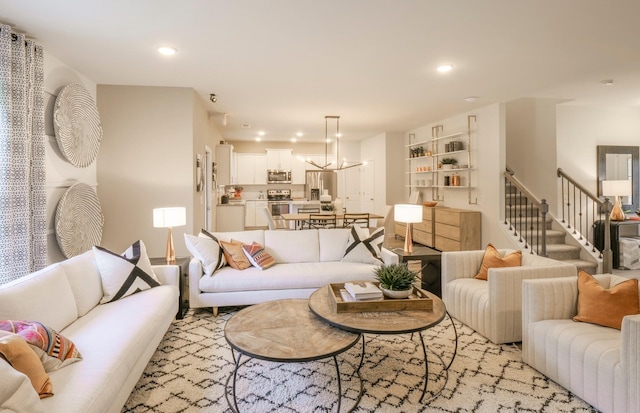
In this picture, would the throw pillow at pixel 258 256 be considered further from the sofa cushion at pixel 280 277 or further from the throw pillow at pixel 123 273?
the throw pillow at pixel 123 273

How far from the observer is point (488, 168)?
6051mm

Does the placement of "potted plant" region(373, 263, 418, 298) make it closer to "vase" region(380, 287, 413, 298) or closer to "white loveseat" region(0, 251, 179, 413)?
"vase" region(380, 287, 413, 298)

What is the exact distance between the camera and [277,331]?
2229 millimetres

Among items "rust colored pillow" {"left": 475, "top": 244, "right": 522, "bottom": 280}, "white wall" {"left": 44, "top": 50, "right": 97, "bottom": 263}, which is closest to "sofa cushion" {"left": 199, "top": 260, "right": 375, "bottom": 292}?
"rust colored pillow" {"left": 475, "top": 244, "right": 522, "bottom": 280}

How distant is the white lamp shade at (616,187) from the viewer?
5816mm

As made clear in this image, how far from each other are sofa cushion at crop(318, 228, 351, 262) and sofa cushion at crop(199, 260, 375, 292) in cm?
37

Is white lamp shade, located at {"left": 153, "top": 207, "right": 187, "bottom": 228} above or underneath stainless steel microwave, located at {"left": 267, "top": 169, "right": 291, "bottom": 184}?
underneath

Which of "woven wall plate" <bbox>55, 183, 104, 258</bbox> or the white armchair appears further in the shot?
"woven wall plate" <bbox>55, 183, 104, 258</bbox>

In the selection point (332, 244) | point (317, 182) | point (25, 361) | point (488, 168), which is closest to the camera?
point (25, 361)

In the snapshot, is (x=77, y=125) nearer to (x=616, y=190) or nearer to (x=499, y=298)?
(x=499, y=298)

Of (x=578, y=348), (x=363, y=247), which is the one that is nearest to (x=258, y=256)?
(x=363, y=247)

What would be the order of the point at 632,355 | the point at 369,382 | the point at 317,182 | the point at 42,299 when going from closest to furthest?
1. the point at 632,355
2. the point at 42,299
3. the point at 369,382
4. the point at 317,182

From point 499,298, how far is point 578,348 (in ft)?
2.46

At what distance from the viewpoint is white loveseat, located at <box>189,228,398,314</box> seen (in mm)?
3582
